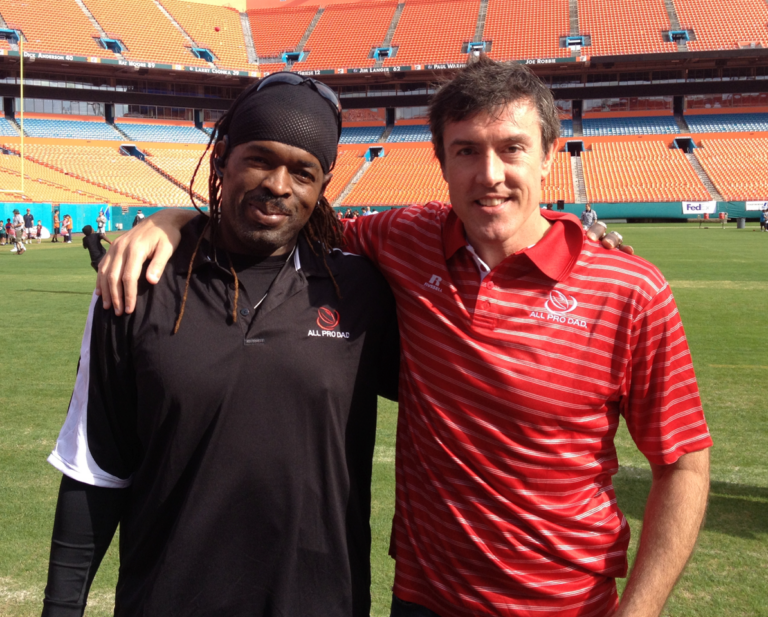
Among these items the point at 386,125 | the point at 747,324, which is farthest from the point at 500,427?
the point at 386,125

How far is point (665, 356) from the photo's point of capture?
71.1 inches

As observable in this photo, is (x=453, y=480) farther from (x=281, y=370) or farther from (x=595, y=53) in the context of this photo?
(x=595, y=53)

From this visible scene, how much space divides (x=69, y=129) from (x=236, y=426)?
51.2m

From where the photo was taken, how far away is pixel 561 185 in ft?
143

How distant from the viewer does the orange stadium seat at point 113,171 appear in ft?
Result: 137

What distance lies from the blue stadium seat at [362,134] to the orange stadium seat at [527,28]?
9774 mm

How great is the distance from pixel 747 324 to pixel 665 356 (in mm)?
10125

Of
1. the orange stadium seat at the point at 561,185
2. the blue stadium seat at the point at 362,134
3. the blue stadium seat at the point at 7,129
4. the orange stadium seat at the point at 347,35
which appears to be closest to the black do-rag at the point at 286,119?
the orange stadium seat at the point at 561,185

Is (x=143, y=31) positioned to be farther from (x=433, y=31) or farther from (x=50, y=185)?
(x=433, y=31)

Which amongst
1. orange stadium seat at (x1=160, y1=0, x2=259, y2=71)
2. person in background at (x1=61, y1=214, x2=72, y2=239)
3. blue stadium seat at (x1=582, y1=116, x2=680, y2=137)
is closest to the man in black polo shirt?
person in background at (x1=61, y1=214, x2=72, y2=239)

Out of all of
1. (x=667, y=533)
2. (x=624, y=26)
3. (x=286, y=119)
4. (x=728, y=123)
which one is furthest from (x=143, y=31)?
(x=667, y=533)

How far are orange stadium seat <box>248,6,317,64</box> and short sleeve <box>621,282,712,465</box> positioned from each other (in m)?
53.4

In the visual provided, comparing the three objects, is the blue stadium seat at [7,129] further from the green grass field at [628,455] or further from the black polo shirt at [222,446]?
the black polo shirt at [222,446]

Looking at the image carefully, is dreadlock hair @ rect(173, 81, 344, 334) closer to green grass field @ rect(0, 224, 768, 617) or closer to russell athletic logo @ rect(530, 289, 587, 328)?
russell athletic logo @ rect(530, 289, 587, 328)
